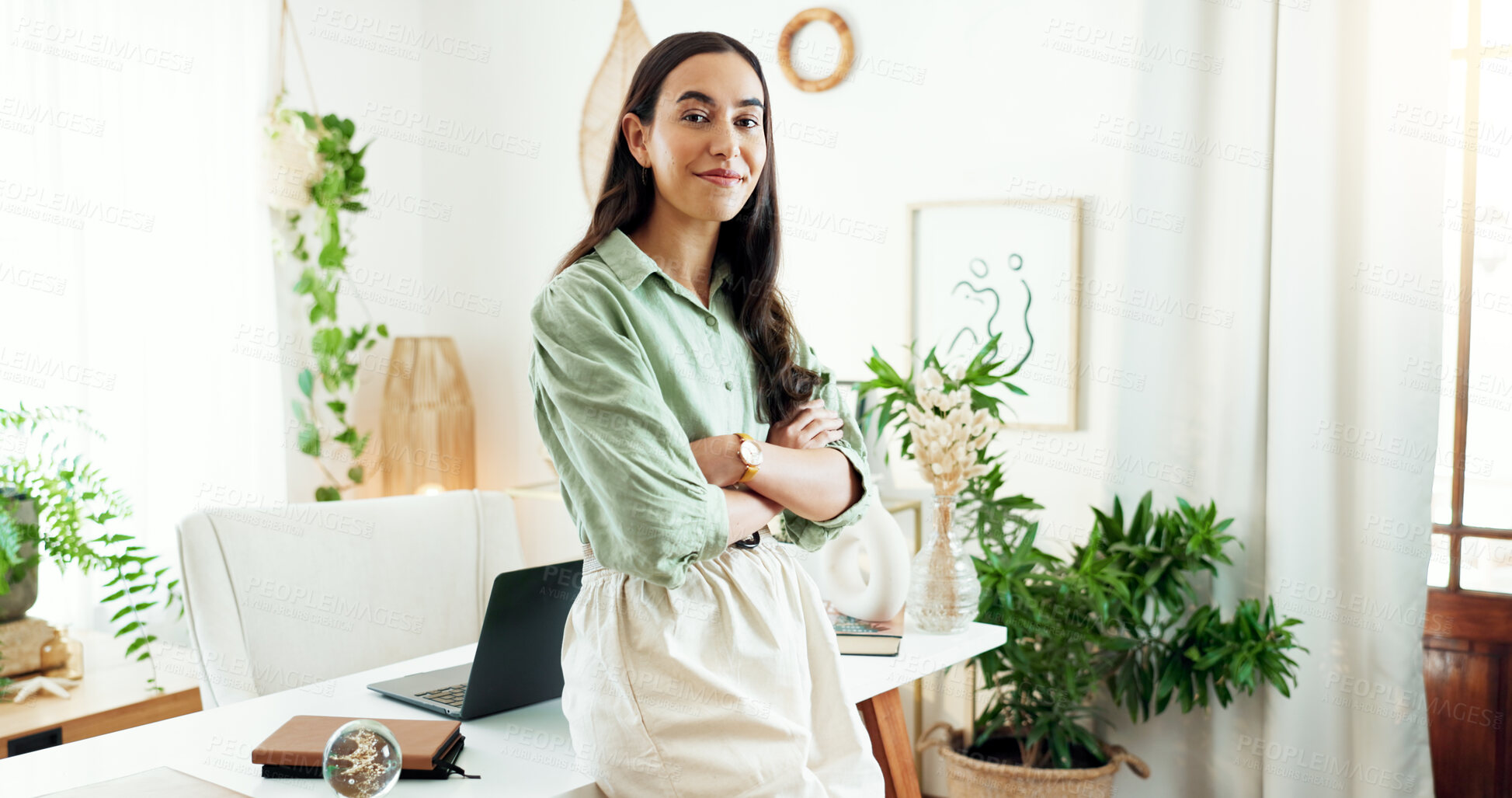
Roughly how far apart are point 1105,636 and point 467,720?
5.04 ft

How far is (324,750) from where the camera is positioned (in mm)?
1283

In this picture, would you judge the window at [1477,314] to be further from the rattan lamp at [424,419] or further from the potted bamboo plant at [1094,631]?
the rattan lamp at [424,419]

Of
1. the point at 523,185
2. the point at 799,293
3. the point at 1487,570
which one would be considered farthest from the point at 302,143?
the point at 1487,570

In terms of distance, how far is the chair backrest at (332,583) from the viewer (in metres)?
2.00

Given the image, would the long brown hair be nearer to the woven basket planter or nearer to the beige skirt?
the beige skirt

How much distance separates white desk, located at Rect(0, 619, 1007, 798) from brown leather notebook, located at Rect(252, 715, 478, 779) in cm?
1

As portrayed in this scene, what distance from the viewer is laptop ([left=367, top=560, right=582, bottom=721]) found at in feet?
4.83

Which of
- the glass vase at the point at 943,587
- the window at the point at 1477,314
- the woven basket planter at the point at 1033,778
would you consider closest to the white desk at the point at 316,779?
the glass vase at the point at 943,587

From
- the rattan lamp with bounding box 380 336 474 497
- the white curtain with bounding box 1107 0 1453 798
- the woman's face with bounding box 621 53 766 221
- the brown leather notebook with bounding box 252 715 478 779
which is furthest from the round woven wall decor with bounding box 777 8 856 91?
the brown leather notebook with bounding box 252 715 478 779

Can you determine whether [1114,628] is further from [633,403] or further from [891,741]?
[633,403]

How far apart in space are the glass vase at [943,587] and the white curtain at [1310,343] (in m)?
0.87

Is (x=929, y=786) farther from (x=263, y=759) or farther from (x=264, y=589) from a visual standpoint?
(x=263, y=759)

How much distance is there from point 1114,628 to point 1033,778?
38 centimetres

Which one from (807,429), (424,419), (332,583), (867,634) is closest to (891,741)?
(867,634)
